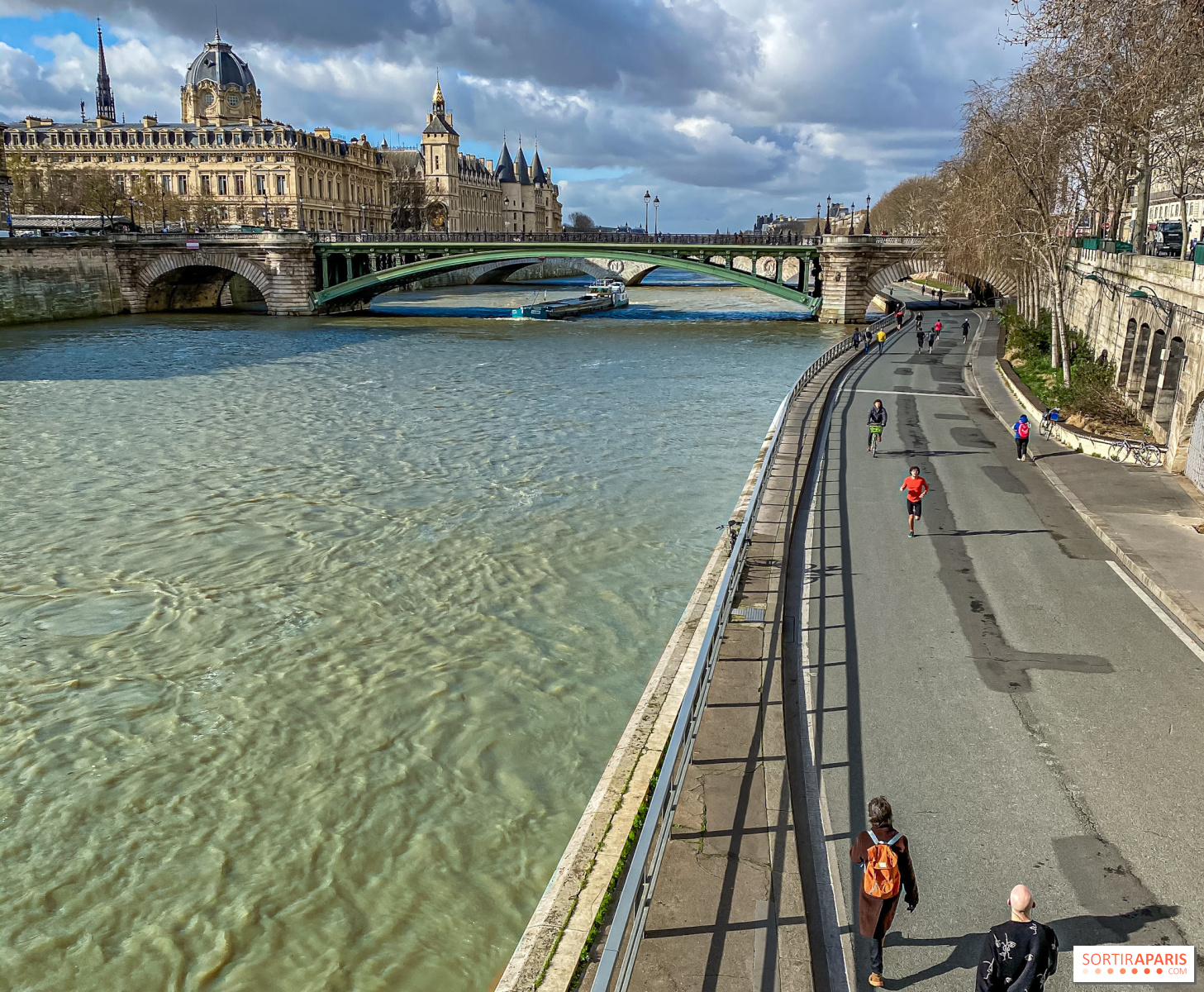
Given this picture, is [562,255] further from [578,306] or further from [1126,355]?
[1126,355]

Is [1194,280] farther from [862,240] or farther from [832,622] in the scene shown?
[862,240]

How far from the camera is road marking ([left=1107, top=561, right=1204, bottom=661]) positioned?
42.1ft

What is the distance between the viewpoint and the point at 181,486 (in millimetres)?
24547

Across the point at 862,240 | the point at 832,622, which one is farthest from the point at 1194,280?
the point at 862,240

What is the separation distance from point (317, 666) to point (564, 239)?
205 ft

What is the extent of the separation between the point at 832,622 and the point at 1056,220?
100 feet

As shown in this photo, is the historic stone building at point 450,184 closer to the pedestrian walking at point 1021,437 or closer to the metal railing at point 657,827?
the pedestrian walking at point 1021,437

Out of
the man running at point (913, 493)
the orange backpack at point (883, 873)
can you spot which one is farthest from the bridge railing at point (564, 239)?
the orange backpack at point (883, 873)

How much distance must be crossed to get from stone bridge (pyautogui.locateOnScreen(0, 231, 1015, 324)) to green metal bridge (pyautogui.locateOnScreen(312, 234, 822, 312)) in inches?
4.6

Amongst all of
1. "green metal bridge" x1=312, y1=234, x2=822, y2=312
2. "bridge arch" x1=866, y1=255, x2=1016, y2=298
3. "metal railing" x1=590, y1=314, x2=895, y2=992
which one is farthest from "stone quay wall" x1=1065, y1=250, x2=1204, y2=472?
"green metal bridge" x1=312, y1=234, x2=822, y2=312

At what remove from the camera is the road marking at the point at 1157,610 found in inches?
505

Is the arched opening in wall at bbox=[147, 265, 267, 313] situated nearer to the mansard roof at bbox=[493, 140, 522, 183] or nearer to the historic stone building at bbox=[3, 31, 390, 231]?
the historic stone building at bbox=[3, 31, 390, 231]

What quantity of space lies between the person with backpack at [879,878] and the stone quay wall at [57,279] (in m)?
74.7

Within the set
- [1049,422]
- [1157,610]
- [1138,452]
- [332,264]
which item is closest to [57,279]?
[332,264]
